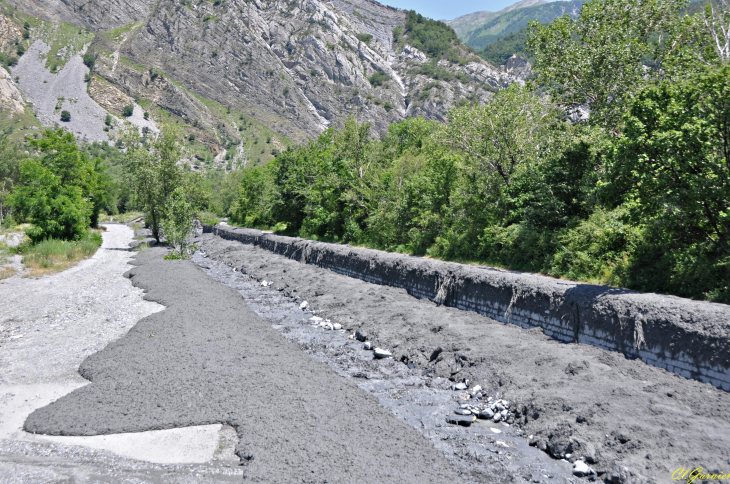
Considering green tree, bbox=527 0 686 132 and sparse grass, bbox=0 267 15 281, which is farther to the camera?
sparse grass, bbox=0 267 15 281

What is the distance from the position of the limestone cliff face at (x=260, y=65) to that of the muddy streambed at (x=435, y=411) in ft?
491

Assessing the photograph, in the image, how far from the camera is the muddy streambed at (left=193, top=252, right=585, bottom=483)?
20.1 feet

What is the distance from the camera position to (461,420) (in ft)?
24.6

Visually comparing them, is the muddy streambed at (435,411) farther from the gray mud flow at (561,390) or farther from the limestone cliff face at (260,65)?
the limestone cliff face at (260,65)

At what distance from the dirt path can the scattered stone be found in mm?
4024

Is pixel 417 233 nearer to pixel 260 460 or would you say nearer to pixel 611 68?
pixel 611 68

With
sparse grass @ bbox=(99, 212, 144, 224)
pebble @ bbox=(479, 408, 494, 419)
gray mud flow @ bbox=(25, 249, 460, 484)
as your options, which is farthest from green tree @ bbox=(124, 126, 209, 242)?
sparse grass @ bbox=(99, 212, 144, 224)

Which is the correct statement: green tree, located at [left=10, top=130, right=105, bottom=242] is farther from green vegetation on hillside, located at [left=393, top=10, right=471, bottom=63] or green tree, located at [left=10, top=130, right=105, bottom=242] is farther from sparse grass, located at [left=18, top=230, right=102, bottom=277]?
green vegetation on hillside, located at [left=393, top=10, right=471, bottom=63]

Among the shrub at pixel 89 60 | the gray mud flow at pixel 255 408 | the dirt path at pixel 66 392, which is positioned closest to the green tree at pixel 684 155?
the gray mud flow at pixel 255 408

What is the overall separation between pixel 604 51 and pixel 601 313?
44.7 feet

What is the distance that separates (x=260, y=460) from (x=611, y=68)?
2012 centimetres

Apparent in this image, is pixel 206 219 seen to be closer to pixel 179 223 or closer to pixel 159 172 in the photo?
pixel 159 172

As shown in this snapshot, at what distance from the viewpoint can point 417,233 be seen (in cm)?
2425

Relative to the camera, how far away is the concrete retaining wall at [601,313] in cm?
741
